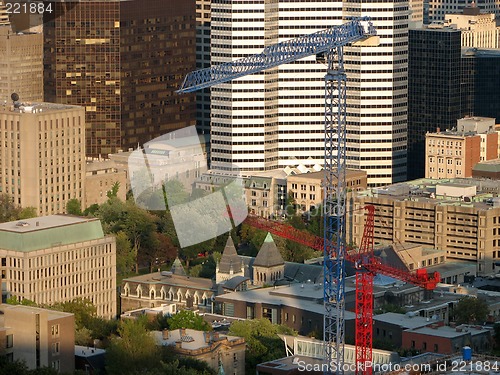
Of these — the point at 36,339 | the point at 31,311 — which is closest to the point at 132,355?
the point at 36,339

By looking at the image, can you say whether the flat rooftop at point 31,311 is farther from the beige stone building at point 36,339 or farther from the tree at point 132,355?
the tree at point 132,355

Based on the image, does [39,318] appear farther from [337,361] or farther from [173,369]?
[337,361]

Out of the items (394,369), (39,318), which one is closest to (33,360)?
(39,318)

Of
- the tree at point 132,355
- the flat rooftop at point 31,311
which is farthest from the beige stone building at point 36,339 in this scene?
the tree at point 132,355

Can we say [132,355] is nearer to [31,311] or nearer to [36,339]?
[36,339]

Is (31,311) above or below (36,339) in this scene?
above

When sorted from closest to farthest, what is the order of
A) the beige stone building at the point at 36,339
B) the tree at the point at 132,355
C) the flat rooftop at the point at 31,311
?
the beige stone building at the point at 36,339 < the flat rooftop at the point at 31,311 < the tree at the point at 132,355

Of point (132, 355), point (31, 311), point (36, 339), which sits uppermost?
point (31, 311)
